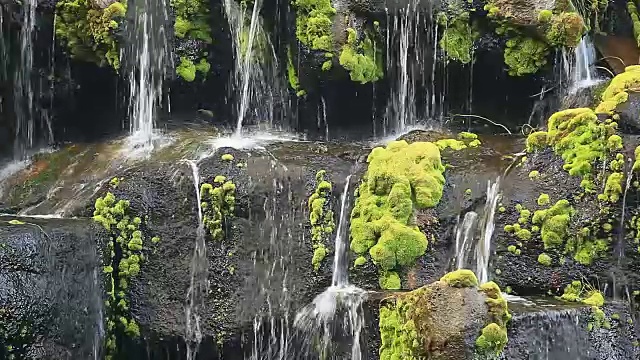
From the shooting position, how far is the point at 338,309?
6.81 meters

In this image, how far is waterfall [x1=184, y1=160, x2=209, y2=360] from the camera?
294 inches

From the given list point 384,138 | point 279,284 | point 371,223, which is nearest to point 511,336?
point 371,223

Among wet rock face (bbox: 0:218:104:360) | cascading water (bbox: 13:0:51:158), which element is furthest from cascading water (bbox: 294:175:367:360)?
cascading water (bbox: 13:0:51:158)

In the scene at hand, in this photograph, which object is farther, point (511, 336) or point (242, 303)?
point (242, 303)

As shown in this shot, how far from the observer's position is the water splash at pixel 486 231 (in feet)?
23.0

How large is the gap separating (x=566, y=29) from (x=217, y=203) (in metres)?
4.55

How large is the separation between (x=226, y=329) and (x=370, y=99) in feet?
12.9

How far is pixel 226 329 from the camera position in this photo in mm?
7445

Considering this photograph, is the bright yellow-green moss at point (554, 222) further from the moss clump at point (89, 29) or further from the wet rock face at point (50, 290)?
the moss clump at point (89, 29)

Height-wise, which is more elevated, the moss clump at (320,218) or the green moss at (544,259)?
the moss clump at (320,218)

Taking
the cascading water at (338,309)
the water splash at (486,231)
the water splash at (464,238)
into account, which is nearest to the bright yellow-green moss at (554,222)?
the water splash at (486,231)

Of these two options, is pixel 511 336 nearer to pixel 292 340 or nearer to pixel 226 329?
pixel 292 340

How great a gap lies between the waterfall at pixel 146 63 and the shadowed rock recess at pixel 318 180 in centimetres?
3

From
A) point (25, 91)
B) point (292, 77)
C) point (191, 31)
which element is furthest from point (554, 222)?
point (25, 91)
